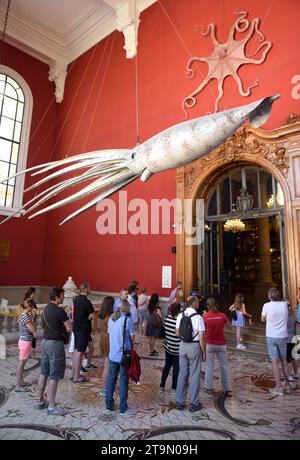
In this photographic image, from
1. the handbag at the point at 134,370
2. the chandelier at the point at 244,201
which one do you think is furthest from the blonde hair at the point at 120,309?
the chandelier at the point at 244,201

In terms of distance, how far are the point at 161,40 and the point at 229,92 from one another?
364 centimetres

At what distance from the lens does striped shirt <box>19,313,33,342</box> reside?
3.97 meters

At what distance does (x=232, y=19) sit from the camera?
7895 mm

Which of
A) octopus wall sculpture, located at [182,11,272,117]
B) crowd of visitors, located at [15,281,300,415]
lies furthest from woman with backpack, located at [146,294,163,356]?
octopus wall sculpture, located at [182,11,272,117]

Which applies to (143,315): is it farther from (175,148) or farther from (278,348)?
(175,148)

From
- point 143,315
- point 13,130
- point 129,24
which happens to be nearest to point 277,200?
point 143,315

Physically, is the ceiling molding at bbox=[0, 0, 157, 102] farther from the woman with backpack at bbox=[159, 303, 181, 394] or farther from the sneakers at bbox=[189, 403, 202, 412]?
the sneakers at bbox=[189, 403, 202, 412]

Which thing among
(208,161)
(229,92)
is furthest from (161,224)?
(229,92)

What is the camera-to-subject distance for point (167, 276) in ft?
27.5

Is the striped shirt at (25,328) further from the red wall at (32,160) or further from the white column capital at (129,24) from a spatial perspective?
the white column capital at (129,24)

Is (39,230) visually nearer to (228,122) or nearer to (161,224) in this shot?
(161,224)

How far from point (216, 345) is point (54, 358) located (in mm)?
2112

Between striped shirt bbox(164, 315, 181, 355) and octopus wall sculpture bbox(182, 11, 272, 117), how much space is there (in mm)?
6011
